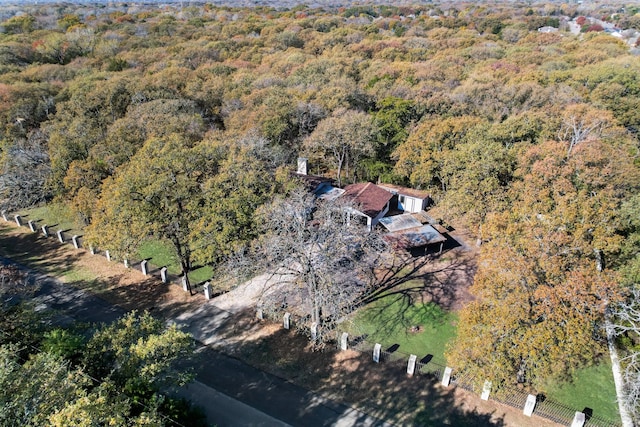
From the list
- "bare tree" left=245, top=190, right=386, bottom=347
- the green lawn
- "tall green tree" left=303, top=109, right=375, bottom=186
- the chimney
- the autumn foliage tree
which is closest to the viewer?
Answer: the autumn foliage tree

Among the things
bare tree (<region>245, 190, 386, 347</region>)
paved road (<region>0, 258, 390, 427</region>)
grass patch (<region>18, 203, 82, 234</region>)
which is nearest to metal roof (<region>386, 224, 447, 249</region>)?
bare tree (<region>245, 190, 386, 347</region>)

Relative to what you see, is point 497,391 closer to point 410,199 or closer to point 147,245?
point 410,199

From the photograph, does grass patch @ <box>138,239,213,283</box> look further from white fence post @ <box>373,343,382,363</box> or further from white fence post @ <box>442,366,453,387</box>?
white fence post @ <box>442,366,453,387</box>

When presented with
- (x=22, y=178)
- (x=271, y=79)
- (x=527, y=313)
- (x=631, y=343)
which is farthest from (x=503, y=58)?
(x=22, y=178)

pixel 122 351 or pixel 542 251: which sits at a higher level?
pixel 542 251

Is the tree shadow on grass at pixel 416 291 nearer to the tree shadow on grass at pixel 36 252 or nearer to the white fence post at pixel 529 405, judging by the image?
the white fence post at pixel 529 405

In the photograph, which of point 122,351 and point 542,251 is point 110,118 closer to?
point 122,351
